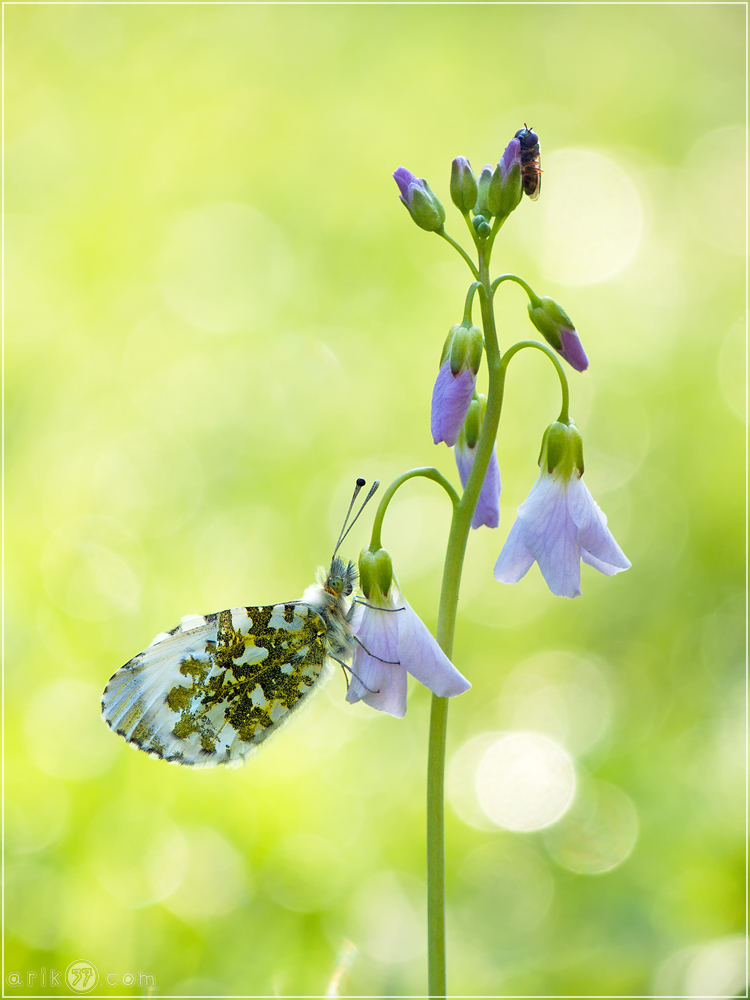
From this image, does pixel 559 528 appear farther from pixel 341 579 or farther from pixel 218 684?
pixel 218 684

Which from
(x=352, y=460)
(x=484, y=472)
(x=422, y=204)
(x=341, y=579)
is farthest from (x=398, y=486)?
(x=352, y=460)

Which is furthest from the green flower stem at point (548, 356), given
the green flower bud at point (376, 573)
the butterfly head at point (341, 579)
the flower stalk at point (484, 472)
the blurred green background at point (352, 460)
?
the blurred green background at point (352, 460)

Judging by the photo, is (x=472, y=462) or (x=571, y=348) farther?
(x=472, y=462)

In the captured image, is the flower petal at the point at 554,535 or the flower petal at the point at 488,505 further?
the flower petal at the point at 488,505

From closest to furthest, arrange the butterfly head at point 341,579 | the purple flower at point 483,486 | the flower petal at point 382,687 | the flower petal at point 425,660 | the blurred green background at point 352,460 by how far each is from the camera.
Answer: the flower petal at point 425,660, the flower petal at point 382,687, the purple flower at point 483,486, the butterfly head at point 341,579, the blurred green background at point 352,460

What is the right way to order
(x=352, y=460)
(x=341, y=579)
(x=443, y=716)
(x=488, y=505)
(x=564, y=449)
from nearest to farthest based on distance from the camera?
(x=443, y=716) < (x=564, y=449) < (x=488, y=505) < (x=341, y=579) < (x=352, y=460)

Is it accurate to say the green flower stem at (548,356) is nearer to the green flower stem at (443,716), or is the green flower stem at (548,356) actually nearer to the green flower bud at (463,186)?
the green flower stem at (443,716)

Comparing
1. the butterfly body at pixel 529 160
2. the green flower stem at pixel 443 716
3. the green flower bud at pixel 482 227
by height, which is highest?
the butterfly body at pixel 529 160
